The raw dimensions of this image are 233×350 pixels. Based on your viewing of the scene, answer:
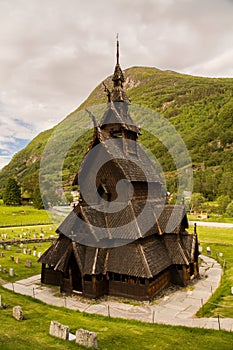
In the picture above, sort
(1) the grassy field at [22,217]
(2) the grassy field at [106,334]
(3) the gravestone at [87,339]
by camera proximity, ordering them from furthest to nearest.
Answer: (1) the grassy field at [22,217], (2) the grassy field at [106,334], (3) the gravestone at [87,339]

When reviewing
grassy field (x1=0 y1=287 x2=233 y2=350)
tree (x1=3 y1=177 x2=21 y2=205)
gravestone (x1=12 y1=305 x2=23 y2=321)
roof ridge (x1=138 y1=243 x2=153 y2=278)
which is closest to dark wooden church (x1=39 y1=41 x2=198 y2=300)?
roof ridge (x1=138 y1=243 x2=153 y2=278)

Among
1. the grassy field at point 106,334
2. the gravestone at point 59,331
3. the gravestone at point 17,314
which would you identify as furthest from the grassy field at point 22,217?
the gravestone at point 59,331

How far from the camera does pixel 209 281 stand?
24.6 meters

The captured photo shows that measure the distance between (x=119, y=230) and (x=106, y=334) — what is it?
313 inches

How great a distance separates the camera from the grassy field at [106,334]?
1280 centimetres

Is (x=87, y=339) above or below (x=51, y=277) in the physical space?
above

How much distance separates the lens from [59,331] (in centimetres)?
1341

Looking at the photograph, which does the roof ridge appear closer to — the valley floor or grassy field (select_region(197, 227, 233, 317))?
→ the valley floor

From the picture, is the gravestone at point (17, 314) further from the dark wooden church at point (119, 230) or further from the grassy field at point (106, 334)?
the dark wooden church at point (119, 230)

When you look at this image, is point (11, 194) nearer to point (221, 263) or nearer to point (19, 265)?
point (19, 265)

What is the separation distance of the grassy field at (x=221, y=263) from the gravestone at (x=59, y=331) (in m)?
8.57

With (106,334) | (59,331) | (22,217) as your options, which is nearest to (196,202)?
(22,217)

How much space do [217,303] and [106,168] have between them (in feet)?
39.6

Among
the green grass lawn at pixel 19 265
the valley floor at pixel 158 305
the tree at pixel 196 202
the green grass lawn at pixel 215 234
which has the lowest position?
the valley floor at pixel 158 305
